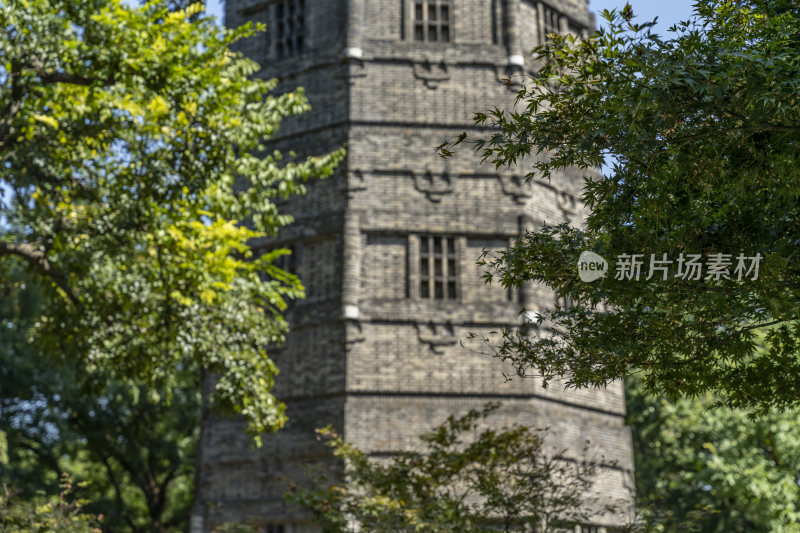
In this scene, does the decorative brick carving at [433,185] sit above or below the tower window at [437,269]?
above

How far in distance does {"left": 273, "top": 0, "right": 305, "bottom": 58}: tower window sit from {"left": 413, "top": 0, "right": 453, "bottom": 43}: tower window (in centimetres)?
251

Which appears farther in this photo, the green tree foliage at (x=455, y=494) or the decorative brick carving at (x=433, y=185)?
the decorative brick carving at (x=433, y=185)

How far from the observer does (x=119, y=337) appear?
46.5 ft

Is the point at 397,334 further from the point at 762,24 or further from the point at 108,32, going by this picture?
the point at 762,24

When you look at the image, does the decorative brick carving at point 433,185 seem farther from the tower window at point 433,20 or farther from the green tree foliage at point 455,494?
the green tree foliage at point 455,494

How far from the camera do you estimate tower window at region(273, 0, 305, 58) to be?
818 inches

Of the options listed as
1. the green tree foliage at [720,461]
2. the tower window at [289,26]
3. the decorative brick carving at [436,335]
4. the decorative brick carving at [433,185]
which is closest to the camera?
the decorative brick carving at [436,335]

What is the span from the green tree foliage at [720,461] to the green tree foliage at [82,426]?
13.2 m

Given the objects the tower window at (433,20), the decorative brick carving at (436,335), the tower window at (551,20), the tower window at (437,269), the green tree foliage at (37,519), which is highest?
the tower window at (551,20)

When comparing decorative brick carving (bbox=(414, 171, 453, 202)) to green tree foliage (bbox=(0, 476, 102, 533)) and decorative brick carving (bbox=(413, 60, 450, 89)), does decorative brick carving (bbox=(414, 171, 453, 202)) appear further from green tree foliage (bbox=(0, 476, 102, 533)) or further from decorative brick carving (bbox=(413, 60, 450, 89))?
green tree foliage (bbox=(0, 476, 102, 533))

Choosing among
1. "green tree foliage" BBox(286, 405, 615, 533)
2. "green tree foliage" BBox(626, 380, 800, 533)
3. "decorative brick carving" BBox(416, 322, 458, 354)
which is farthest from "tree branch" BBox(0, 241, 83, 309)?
"green tree foliage" BBox(626, 380, 800, 533)

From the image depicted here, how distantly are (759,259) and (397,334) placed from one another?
11205 millimetres

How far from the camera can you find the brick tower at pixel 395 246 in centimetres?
1798

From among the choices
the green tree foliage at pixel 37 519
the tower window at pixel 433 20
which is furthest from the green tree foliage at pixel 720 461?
the green tree foliage at pixel 37 519
